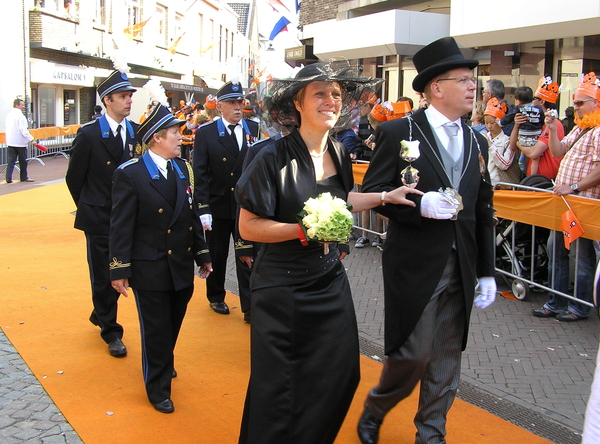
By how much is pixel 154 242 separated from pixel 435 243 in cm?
193

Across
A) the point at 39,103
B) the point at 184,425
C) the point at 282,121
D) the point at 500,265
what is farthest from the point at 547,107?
the point at 39,103

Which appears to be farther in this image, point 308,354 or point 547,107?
point 547,107

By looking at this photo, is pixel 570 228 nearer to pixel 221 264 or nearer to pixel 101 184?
pixel 221 264

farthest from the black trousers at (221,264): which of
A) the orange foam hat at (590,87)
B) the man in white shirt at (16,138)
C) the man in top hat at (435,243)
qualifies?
the man in white shirt at (16,138)

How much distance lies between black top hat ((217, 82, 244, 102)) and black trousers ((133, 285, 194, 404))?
2516 millimetres

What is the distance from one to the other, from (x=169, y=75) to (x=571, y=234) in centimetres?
3736

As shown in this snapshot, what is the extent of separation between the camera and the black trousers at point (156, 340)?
4457 mm

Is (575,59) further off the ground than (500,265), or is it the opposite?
(575,59)

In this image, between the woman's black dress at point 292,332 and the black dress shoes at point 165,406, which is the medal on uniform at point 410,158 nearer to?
the woman's black dress at point 292,332

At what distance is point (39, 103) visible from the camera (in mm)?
27016

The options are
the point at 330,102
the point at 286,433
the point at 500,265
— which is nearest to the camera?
the point at 286,433

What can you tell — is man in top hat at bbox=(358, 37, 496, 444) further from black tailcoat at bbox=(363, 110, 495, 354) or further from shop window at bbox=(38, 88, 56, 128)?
shop window at bbox=(38, 88, 56, 128)

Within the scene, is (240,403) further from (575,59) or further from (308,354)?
(575,59)

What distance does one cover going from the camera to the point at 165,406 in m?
4.50
